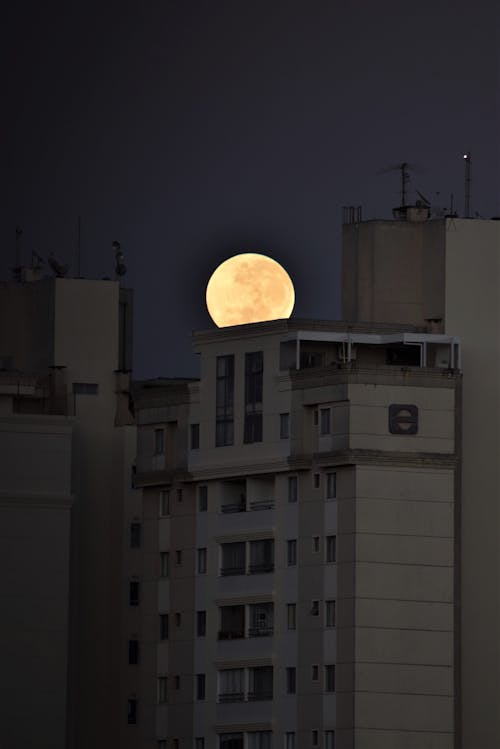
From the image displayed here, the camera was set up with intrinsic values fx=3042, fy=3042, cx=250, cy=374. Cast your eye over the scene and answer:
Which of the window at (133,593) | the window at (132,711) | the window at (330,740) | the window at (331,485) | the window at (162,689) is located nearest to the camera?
the window at (330,740)

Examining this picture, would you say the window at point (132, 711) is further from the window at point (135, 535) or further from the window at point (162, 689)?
the window at point (135, 535)

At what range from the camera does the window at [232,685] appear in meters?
99.2

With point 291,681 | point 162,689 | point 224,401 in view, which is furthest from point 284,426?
point 162,689

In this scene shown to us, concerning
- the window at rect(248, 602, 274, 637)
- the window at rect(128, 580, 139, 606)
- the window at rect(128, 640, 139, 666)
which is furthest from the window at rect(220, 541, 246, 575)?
the window at rect(128, 640, 139, 666)

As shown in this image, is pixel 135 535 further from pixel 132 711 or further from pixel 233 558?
pixel 233 558

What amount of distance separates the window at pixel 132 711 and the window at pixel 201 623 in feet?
14.4

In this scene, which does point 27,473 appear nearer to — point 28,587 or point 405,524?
point 28,587

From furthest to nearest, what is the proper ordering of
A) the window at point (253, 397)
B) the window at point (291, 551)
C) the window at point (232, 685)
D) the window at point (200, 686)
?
the window at point (200, 686) < the window at point (253, 397) < the window at point (232, 685) < the window at point (291, 551)

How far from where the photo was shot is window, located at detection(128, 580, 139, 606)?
106 meters

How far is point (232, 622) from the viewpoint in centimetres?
10056

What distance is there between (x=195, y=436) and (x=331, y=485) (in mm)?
7255

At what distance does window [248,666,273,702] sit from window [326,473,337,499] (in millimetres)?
6198

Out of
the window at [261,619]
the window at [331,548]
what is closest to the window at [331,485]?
the window at [331,548]

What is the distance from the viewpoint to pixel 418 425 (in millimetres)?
96188
